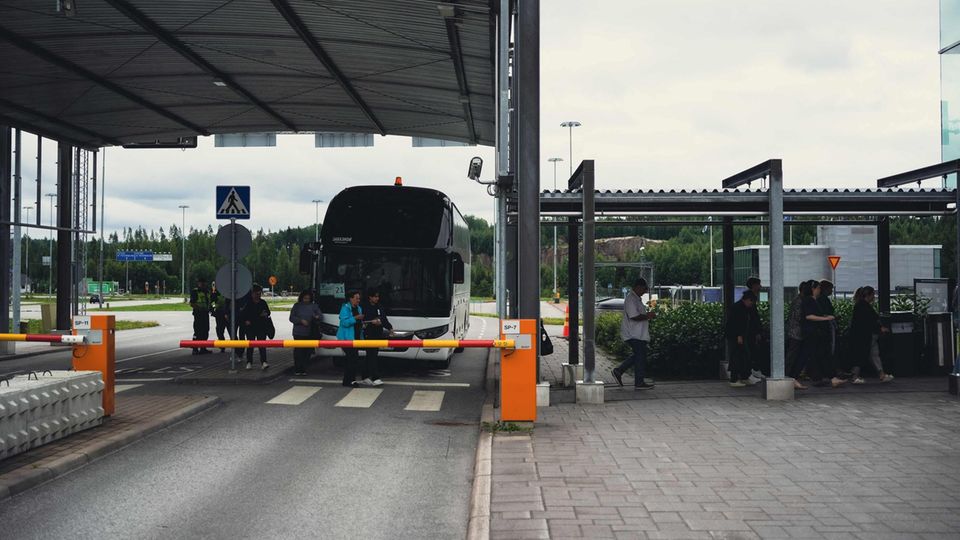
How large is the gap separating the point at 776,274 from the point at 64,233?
20488 mm

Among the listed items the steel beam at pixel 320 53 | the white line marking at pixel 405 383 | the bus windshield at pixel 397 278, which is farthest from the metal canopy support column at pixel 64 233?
the white line marking at pixel 405 383

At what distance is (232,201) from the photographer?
Answer: 51.9 ft

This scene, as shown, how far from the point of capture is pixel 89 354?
9.90m

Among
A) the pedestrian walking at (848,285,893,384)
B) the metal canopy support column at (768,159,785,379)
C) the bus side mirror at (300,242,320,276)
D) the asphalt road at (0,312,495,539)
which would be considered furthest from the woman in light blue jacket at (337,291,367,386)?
the pedestrian walking at (848,285,893,384)

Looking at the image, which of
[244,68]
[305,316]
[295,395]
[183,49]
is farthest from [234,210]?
[244,68]

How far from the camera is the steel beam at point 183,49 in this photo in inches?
587

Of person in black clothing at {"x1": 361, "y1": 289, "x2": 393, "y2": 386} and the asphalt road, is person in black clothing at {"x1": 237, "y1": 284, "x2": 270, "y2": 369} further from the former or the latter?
the asphalt road

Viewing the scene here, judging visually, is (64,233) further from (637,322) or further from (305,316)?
(637,322)

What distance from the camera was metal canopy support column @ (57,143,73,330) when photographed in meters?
25.2

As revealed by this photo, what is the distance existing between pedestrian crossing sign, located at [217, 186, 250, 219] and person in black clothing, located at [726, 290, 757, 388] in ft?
27.9

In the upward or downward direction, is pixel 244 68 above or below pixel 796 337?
above

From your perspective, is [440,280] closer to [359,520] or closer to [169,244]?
[359,520]

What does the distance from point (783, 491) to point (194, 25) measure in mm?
13262

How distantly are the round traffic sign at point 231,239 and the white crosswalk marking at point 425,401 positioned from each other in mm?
4079
